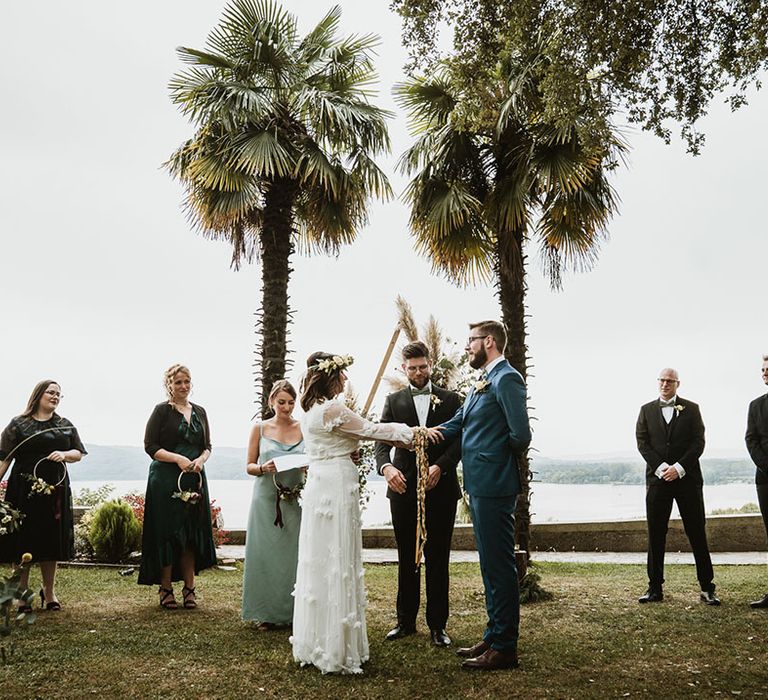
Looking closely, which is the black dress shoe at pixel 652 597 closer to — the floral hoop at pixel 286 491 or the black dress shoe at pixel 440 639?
the black dress shoe at pixel 440 639

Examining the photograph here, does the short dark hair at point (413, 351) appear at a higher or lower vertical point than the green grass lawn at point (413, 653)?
higher

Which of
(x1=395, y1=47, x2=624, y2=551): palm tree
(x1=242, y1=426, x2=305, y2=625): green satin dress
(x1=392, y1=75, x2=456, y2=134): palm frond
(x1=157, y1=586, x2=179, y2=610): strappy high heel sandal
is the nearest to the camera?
(x1=242, y1=426, x2=305, y2=625): green satin dress

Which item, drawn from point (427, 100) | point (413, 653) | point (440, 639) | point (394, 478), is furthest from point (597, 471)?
point (413, 653)

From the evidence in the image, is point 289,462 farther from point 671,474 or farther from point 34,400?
point 671,474

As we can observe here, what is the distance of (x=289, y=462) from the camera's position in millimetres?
5645

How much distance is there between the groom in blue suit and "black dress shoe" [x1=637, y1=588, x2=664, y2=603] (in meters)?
2.48

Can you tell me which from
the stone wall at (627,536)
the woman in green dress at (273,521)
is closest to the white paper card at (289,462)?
the woman in green dress at (273,521)

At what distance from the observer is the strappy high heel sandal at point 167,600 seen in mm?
6266

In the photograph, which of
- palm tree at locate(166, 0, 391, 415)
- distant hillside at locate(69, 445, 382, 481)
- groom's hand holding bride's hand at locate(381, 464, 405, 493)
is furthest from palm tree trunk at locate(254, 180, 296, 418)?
groom's hand holding bride's hand at locate(381, 464, 405, 493)

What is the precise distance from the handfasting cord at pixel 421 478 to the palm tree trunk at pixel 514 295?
2.73 metres

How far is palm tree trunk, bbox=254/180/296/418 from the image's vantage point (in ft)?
29.3

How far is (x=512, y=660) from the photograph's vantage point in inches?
175

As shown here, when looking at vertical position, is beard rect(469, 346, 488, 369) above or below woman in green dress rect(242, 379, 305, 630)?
above

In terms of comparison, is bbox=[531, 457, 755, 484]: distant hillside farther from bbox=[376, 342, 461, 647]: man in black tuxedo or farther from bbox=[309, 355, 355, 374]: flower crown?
bbox=[309, 355, 355, 374]: flower crown
